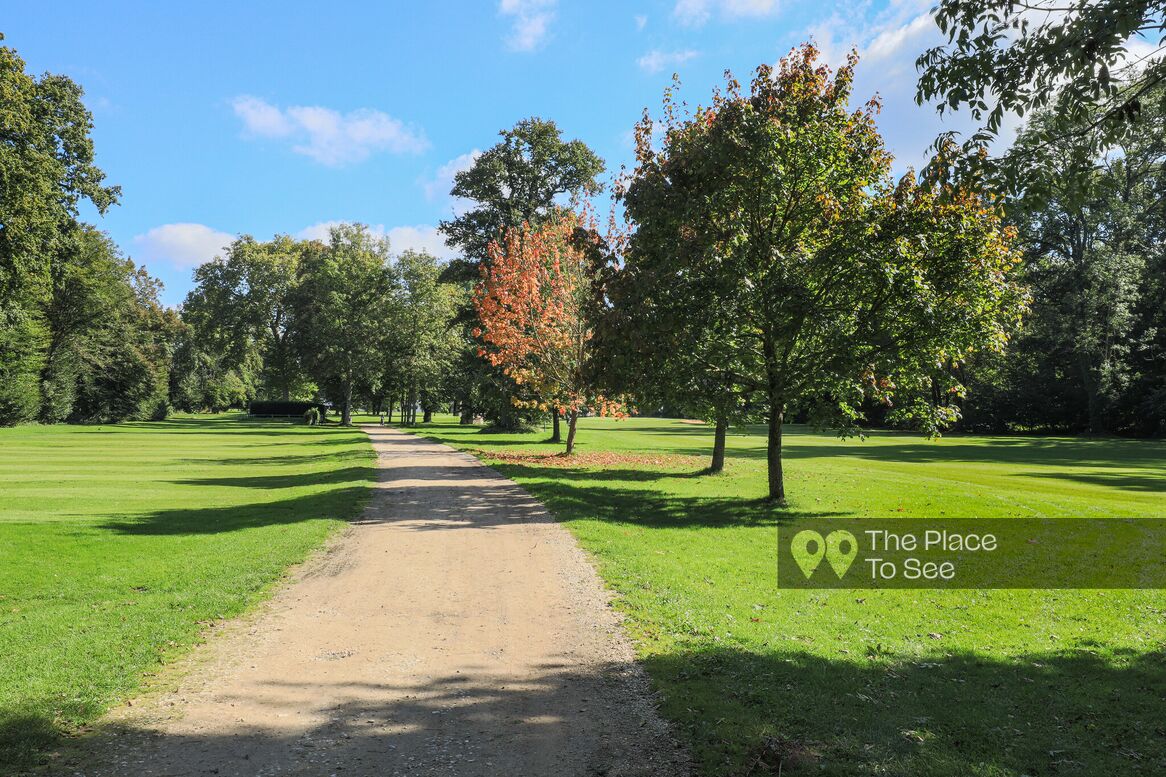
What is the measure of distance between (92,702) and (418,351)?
50.8 metres

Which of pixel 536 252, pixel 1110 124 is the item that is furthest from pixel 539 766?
pixel 536 252

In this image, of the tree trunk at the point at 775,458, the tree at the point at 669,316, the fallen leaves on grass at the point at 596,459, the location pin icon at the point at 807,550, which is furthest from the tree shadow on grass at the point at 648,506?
the fallen leaves on grass at the point at 596,459

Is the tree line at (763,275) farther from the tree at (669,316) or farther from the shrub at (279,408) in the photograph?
the shrub at (279,408)

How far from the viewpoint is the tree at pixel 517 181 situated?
42.5 metres

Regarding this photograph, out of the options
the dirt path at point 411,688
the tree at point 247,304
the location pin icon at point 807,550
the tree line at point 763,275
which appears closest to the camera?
the dirt path at point 411,688

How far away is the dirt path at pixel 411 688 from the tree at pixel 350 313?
1785 inches

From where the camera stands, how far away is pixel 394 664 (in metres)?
6.57

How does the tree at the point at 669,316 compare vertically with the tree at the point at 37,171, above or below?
below

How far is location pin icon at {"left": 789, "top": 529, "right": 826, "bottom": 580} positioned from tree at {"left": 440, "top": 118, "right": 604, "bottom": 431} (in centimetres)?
2987

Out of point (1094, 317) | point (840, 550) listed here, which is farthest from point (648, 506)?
point (1094, 317)

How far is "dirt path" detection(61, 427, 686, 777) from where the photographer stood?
186 inches

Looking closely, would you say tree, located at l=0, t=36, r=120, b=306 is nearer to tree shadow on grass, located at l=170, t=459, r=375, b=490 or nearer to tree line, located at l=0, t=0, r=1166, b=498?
tree line, located at l=0, t=0, r=1166, b=498

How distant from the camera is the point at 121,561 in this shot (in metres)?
10.7

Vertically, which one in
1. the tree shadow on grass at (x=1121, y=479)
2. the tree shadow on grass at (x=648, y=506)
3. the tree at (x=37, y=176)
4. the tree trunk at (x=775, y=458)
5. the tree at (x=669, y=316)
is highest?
the tree at (x=37, y=176)
